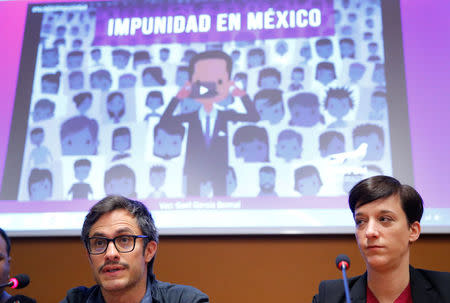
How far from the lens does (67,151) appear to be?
272cm

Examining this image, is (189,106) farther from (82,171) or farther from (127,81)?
(82,171)

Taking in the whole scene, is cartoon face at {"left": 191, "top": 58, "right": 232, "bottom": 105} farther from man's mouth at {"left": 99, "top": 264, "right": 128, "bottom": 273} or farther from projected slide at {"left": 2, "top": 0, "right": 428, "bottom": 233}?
man's mouth at {"left": 99, "top": 264, "right": 128, "bottom": 273}

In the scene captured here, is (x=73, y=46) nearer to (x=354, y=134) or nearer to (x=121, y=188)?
(x=121, y=188)

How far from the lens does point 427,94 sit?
261 cm

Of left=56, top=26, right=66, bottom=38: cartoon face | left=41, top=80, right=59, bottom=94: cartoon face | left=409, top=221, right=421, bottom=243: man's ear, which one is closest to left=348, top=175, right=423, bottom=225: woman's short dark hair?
left=409, top=221, right=421, bottom=243: man's ear

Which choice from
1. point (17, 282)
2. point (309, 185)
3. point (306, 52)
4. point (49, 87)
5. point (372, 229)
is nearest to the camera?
point (372, 229)

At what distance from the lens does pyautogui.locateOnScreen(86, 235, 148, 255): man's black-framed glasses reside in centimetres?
173

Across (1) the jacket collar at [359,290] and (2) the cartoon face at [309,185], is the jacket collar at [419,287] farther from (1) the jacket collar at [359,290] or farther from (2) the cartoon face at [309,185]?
(2) the cartoon face at [309,185]

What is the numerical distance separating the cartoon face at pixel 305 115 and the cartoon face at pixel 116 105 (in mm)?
991

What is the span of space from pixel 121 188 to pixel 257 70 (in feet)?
3.39

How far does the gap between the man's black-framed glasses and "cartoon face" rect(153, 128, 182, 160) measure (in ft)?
3.10

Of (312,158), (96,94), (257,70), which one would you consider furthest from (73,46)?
(312,158)

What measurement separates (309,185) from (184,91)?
2.97 ft

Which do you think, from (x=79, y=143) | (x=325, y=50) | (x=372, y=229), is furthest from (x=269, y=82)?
(x=372, y=229)
